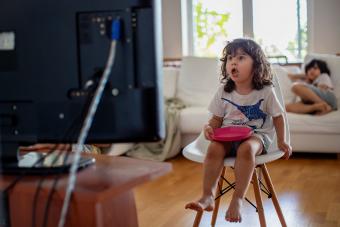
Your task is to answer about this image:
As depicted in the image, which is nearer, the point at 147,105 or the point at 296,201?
the point at 147,105

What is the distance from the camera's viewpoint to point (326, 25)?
15.9 feet

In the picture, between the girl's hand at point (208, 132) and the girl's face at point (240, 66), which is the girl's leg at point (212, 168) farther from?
the girl's face at point (240, 66)

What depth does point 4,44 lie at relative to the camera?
1027mm

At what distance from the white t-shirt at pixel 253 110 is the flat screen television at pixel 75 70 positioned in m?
1.22

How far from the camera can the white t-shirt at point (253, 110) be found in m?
2.16

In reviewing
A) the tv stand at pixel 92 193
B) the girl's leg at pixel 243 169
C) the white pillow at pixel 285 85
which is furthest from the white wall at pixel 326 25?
the tv stand at pixel 92 193

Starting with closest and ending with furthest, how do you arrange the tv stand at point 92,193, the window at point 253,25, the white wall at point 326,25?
the tv stand at point 92,193 → the white wall at point 326,25 → the window at point 253,25

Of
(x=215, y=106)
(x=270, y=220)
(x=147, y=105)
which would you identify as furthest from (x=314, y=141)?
(x=147, y=105)

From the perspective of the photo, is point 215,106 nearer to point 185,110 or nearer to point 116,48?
point 116,48

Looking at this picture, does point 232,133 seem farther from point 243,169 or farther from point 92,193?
point 92,193

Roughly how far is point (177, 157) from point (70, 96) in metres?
3.16

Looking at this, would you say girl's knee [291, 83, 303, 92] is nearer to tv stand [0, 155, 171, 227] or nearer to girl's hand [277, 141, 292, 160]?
girl's hand [277, 141, 292, 160]

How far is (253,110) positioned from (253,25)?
3346 mm

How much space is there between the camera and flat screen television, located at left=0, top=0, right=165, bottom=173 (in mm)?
963
